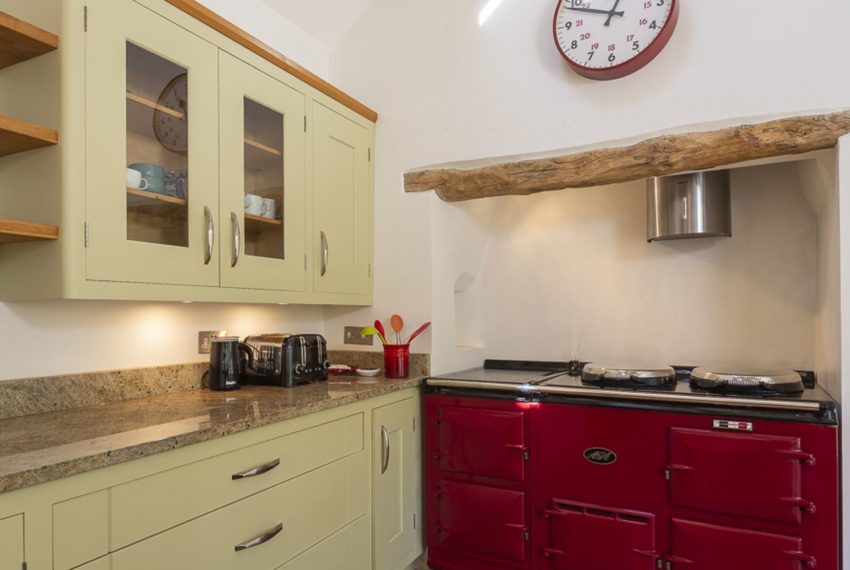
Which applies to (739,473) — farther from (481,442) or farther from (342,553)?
(342,553)

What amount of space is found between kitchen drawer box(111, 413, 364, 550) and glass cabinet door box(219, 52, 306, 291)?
591 mm

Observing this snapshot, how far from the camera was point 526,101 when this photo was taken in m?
2.34

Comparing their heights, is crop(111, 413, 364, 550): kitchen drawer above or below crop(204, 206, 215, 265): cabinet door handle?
below

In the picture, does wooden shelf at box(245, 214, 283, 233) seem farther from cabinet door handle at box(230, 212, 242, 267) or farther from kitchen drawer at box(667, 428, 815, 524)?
kitchen drawer at box(667, 428, 815, 524)

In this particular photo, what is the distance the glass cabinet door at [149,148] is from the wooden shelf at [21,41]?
9cm

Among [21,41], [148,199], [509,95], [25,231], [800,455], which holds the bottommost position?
[800,455]

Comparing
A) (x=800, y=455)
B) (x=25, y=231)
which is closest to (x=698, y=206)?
(x=800, y=455)

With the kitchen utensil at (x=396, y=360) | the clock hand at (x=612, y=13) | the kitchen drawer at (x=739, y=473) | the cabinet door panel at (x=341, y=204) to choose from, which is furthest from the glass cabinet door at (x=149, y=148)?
the kitchen drawer at (x=739, y=473)

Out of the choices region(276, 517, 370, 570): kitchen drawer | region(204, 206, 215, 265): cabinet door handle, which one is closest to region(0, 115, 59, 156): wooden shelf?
region(204, 206, 215, 265): cabinet door handle

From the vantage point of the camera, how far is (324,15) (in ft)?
8.77

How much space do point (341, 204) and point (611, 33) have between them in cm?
127

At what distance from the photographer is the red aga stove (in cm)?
171

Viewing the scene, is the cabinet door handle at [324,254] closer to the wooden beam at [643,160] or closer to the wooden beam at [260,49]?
the wooden beam at [643,160]

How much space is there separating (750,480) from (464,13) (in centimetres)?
214
